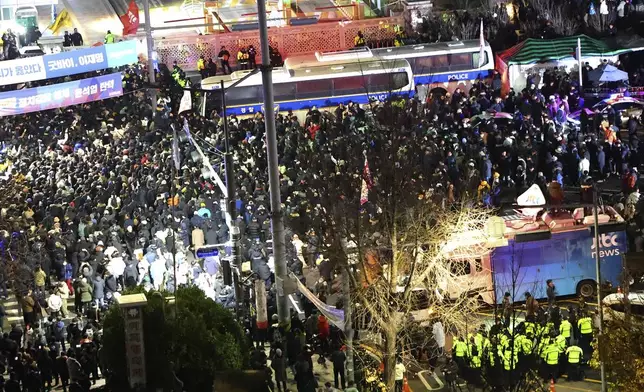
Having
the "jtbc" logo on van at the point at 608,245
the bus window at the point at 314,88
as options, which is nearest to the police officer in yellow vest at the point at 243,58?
the bus window at the point at 314,88

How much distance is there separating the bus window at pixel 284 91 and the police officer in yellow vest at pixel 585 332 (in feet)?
77.2

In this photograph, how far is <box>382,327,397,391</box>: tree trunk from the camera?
2652 cm

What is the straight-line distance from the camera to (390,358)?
87.1 ft

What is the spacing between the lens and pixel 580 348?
90.3 ft

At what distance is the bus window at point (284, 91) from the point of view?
49.9 m

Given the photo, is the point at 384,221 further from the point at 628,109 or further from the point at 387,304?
the point at 628,109

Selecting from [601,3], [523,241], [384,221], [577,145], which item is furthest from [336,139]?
[601,3]

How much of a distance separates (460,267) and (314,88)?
67.6 ft

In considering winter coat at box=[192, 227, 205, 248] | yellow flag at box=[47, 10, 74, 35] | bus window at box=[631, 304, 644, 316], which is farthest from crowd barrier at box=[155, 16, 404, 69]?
bus window at box=[631, 304, 644, 316]

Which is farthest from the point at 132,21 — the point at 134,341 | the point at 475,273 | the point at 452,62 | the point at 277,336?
the point at 134,341

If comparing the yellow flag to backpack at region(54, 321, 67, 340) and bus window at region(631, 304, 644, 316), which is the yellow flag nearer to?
backpack at region(54, 321, 67, 340)

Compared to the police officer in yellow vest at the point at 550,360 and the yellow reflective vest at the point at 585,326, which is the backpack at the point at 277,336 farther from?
the yellow reflective vest at the point at 585,326

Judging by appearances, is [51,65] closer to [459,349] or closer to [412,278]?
[412,278]

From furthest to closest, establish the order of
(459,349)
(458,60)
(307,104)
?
(458,60) → (307,104) → (459,349)
